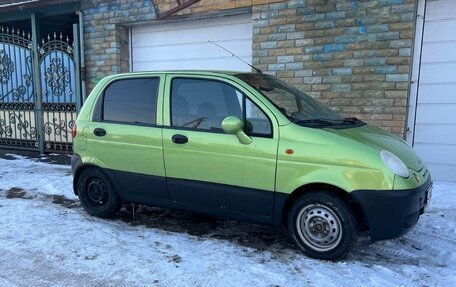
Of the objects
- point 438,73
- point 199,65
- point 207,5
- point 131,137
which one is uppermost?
point 207,5

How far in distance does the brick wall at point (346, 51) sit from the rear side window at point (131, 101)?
3.18 m

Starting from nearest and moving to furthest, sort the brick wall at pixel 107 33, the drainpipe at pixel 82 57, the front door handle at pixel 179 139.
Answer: the front door handle at pixel 179 139
the brick wall at pixel 107 33
the drainpipe at pixel 82 57

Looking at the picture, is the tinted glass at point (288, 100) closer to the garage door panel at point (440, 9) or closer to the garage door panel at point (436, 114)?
the garage door panel at point (436, 114)

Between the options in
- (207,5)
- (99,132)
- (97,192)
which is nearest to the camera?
(99,132)

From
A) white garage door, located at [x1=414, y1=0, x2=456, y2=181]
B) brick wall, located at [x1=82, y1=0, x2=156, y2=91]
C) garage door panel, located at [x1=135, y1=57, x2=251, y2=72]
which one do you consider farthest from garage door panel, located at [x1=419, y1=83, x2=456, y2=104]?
brick wall, located at [x1=82, y1=0, x2=156, y2=91]

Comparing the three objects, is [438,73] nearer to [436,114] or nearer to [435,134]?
[436,114]

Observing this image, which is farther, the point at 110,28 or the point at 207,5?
the point at 110,28

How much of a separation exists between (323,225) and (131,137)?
2.20m

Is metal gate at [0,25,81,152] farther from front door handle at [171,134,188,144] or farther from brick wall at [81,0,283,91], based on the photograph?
front door handle at [171,134,188,144]

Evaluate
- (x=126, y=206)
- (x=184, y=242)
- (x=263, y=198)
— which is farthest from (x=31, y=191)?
(x=263, y=198)

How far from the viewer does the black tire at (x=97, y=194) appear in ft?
15.6

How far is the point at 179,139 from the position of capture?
13.5ft

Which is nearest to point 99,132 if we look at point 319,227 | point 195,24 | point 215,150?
point 215,150

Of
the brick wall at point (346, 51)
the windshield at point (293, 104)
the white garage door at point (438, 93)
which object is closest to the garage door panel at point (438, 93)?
the white garage door at point (438, 93)
